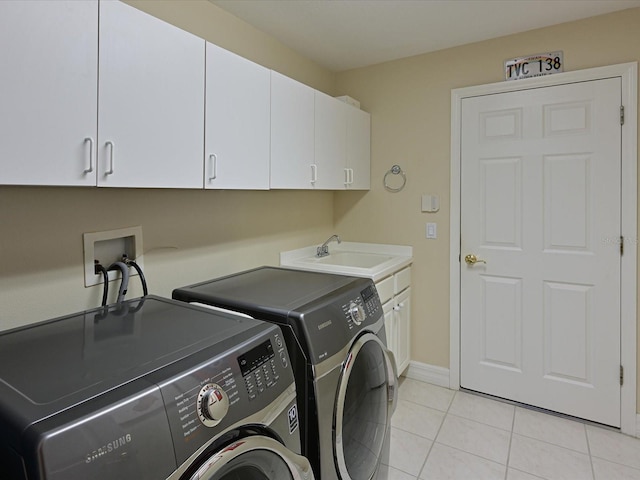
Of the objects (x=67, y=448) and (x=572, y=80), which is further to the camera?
(x=572, y=80)

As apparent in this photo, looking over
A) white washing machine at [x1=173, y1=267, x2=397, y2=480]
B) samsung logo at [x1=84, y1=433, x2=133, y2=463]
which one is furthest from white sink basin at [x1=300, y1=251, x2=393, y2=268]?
samsung logo at [x1=84, y1=433, x2=133, y2=463]

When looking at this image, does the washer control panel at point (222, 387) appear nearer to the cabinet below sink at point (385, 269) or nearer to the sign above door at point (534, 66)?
the cabinet below sink at point (385, 269)

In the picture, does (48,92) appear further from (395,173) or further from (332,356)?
(395,173)

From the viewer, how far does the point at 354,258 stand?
10.1 feet

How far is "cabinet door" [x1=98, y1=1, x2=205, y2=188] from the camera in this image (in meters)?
1.22

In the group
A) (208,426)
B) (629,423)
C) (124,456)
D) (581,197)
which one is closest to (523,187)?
(581,197)

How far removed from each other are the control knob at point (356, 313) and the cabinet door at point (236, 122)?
2.46ft

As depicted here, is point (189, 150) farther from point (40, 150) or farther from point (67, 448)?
point (67, 448)

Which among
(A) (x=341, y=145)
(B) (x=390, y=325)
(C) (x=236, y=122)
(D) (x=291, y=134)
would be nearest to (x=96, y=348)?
(C) (x=236, y=122)

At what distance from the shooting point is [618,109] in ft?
7.36

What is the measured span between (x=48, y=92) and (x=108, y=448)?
0.95m

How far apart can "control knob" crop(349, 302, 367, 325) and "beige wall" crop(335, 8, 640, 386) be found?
1.43m

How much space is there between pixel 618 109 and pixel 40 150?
9.20 feet

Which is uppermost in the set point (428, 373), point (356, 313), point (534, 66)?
point (534, 66)
